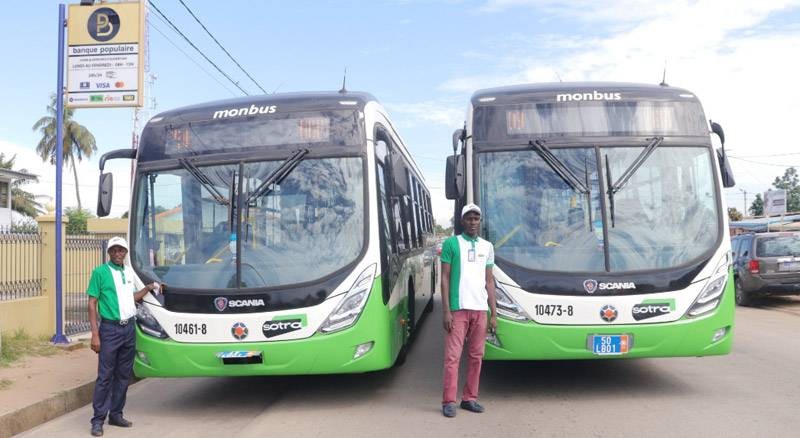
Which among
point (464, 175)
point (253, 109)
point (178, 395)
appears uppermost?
point (253, 109)

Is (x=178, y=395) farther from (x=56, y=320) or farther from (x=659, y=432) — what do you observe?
(x=659, y=432)

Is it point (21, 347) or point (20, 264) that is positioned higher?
point (20, 264)

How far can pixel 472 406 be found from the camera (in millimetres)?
7000

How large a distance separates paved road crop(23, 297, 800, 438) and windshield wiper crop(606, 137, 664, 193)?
6.74 ft

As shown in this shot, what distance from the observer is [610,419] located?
6.61 metres

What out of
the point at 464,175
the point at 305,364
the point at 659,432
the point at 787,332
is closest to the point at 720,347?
the point at 659,432

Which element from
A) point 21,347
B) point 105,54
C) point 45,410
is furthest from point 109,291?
point 105,54

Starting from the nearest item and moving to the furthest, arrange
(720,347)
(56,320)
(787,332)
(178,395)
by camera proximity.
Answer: (720,347) < (178,395) < (56,320) < (787,332)

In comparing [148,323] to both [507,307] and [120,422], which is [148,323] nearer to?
[120,422]

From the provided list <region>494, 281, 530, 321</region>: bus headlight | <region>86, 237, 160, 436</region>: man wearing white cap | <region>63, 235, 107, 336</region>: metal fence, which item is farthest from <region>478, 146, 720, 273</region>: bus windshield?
<region>63, 235, 107, 336</region>: metal fence

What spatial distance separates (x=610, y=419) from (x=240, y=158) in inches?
162

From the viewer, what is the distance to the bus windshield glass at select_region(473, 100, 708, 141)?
7.77 meters

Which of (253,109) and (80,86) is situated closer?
(253,109)

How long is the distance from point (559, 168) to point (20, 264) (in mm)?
7993
